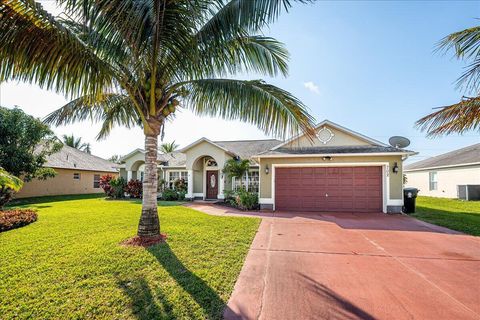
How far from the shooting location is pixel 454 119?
259 inches

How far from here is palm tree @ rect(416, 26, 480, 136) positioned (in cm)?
602

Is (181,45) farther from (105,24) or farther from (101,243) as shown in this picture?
(101,243)

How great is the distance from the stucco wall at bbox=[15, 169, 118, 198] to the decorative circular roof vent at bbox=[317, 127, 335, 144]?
2400 cm

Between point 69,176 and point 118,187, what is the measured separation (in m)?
8.06

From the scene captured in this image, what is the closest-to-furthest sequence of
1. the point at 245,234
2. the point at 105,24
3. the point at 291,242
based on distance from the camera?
the point at 105,24, the point at 291,242, the point at 245,234

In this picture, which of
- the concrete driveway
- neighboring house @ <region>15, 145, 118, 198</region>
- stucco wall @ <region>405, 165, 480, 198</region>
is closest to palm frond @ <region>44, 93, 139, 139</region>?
the concrete driveway

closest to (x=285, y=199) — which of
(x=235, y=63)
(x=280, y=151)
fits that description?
(x=280, y=151)

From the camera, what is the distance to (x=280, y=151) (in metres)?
13.7

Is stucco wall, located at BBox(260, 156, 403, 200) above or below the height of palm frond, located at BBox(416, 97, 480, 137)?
below

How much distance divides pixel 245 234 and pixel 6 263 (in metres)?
6.04

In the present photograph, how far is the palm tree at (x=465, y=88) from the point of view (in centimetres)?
602

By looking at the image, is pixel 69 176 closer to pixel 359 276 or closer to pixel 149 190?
pixel 149 190

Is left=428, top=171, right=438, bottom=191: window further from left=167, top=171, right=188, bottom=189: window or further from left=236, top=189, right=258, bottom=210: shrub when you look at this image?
left=167, top=171, right=188, bottom=189: window

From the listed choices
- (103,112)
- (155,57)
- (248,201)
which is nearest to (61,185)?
(103,112)
